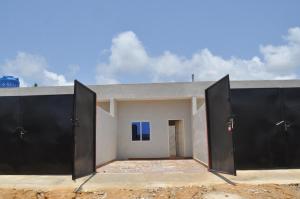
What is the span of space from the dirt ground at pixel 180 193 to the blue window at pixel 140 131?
9.51 meters

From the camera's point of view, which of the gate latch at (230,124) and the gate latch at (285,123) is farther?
the gate latch at (285,123)

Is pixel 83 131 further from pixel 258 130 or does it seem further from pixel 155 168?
pixel 258 130

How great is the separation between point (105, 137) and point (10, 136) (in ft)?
14.8

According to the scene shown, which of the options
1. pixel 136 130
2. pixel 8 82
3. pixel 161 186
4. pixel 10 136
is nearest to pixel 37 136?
pixel 10 136

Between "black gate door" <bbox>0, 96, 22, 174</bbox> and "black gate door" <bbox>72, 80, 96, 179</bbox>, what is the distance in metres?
1.85

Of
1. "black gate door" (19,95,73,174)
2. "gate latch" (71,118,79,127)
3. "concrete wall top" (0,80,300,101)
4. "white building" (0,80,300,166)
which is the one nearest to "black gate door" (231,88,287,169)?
"gate latch" (71,118,79,127)

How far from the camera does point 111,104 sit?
48.2ft

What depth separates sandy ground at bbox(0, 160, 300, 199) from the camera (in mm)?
5555

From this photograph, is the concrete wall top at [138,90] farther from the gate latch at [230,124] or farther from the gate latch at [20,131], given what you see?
the gate latch at [230,124]

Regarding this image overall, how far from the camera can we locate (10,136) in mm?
8047

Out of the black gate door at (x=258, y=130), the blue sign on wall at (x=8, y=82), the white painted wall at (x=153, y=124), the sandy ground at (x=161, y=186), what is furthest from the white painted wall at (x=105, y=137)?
the blue sign on wall at (x=8, y=82)

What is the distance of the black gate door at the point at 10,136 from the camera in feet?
26.1

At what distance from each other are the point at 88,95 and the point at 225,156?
371cm

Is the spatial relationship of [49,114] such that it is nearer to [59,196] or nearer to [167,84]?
[59,196]
